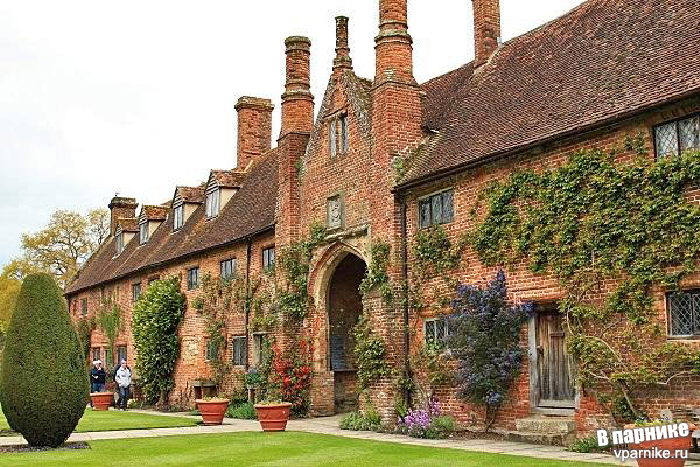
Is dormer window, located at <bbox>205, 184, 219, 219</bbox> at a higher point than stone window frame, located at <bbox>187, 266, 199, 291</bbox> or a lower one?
higher

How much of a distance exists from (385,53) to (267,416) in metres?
8.68

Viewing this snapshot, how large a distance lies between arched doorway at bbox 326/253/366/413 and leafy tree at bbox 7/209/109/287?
45233 mm

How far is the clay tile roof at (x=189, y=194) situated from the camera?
3438cm

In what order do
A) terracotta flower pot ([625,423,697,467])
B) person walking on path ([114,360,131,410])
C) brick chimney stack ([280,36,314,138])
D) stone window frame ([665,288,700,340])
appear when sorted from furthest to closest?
person walking on path ([114,360,131,410]), brick chimney stack ([280,36,314,138]), stone window frame ([665,288,700,340]), terracotta flower pot ([625,423,697,467])

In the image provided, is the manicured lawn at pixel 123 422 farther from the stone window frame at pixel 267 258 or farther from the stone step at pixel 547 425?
the stone step at pixel 547 425

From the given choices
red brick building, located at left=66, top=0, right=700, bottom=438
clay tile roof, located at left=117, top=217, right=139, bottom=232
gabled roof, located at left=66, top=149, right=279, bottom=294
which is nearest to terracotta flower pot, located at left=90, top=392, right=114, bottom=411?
red brick building, located at left=66, top=0, right=700, bottom=438

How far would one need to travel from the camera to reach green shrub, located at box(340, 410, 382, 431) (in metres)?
18.9

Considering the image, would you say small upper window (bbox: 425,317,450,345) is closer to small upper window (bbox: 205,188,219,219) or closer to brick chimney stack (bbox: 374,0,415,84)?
brick chimney stack (bbox: 374,0,415,84)

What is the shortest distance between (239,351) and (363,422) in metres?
8.94

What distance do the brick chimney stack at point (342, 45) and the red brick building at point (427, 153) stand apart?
47 millimetres

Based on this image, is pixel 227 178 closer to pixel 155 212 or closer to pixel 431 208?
pixel 155 212

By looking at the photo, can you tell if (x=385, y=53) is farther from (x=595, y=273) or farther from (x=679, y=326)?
(x=679, y=326)

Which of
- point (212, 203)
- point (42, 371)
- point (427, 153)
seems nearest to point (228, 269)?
point (212, 203)

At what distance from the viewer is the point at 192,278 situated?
3075cm
